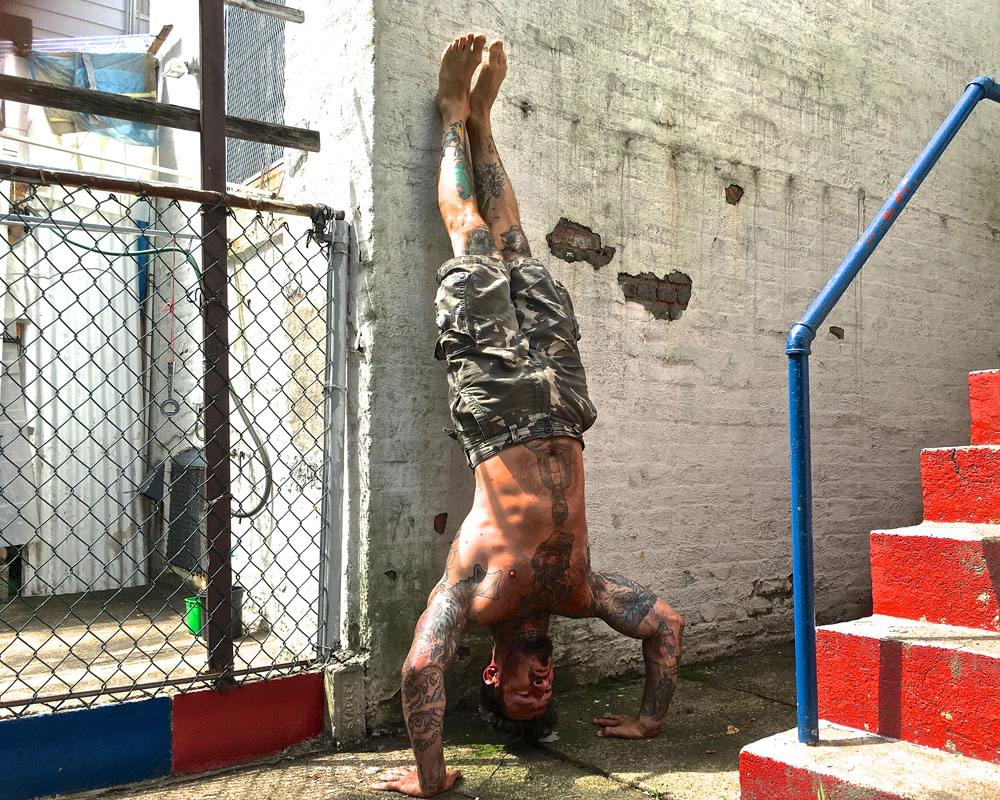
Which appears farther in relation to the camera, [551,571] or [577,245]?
[577,245]

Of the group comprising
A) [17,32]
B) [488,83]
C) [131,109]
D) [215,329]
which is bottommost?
[215,329]

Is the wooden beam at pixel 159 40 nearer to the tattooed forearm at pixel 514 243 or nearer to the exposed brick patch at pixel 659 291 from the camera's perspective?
the tattooed forearm at pixel 514 243

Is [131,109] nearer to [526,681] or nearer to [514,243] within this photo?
[514,243]

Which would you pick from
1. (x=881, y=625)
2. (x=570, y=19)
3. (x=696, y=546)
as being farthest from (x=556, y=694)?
(x=570, y=19)

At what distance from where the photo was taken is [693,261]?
408 centimetres

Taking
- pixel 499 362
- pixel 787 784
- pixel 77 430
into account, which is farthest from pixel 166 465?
pixel 787 784

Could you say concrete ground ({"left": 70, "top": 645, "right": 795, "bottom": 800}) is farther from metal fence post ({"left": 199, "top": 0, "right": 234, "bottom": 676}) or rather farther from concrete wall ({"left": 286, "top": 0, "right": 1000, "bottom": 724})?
metal fence post ({"left": 199, "top": 0, "right": 234, "bottom": 676})

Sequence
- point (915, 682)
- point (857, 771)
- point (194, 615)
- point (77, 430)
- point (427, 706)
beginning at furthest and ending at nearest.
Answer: point (77, 430) → point (194, 615) → point (427, 706) → point (915, 682) → point (857, 771)

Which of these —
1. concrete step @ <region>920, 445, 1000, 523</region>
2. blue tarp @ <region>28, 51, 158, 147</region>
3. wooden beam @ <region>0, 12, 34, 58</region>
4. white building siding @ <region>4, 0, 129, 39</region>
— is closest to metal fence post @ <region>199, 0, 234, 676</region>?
concrete step @ <region>920, 445, 1000, 523</region>

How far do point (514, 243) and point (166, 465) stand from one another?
11.5 feet

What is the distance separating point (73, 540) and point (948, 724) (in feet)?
17.6

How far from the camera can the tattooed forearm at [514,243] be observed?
3285mm

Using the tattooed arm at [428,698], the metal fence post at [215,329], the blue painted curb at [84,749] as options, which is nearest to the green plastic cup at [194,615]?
the metal fence post at [215,329]

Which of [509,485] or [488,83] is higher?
[488,83]
